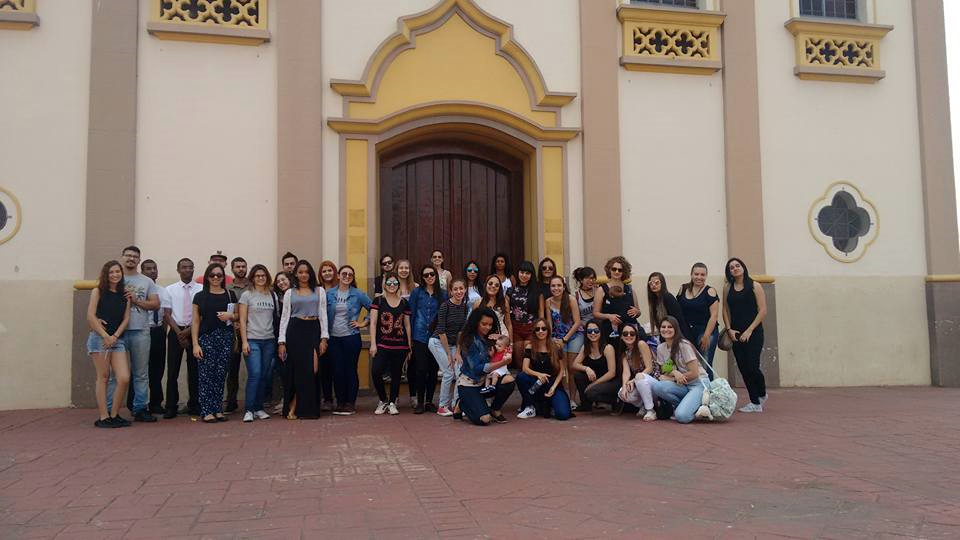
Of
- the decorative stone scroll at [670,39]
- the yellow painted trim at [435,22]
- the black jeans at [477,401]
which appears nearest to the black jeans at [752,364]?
the black jeans at [477,401]

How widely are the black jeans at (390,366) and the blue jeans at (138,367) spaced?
232 centimetres

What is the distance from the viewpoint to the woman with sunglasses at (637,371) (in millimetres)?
7355

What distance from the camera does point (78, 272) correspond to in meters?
8.49

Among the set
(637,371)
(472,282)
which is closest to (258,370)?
(472,282)

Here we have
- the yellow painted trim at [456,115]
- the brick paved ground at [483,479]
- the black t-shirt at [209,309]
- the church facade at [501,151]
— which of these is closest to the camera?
the brick paved ground at [483,479]

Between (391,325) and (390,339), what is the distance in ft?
0.49

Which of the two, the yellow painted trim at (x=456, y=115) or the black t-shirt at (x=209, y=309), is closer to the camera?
the black t-shirt at (x=209, y=309)

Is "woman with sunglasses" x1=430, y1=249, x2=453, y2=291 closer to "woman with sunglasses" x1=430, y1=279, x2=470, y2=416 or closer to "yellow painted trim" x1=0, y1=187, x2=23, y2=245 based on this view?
"woman with sunglasses" x1=430, y1=279, x2=470, y2=416

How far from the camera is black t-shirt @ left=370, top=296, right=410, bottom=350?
7.86 meters

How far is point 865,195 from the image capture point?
34.6ft

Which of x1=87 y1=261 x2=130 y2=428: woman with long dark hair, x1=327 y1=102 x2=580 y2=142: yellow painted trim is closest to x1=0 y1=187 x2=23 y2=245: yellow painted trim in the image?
x1=87 y1=261 x2=130 y2=428: woman with long dark hair

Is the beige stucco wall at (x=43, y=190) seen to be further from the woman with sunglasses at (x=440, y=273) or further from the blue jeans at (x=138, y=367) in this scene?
the woman with sunglasses at (x=440, y=273)

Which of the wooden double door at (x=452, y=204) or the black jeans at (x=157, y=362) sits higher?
the wooden double door at (x=452, y=204)

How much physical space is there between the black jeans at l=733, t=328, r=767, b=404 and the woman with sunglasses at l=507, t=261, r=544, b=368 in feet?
7.38
